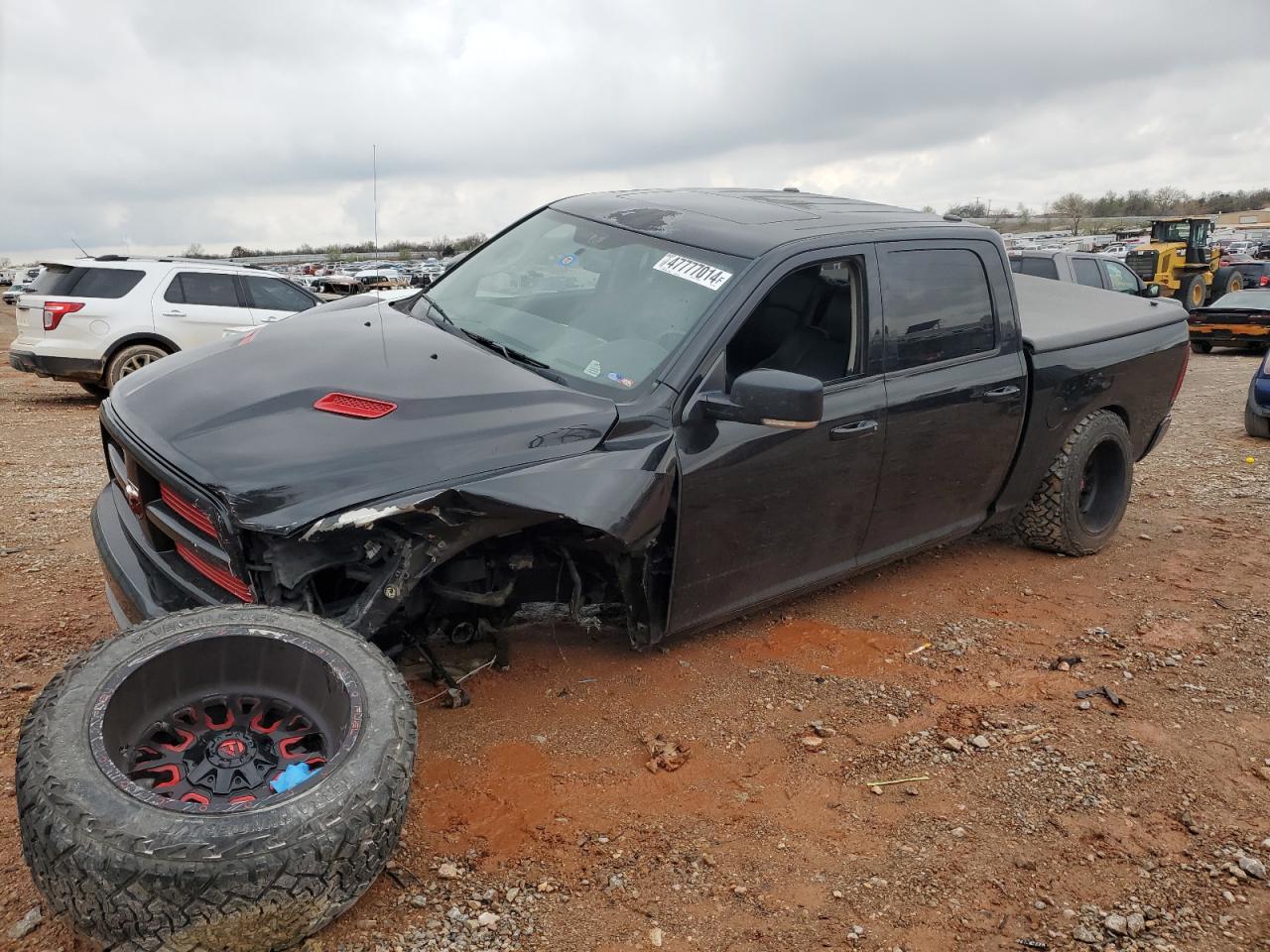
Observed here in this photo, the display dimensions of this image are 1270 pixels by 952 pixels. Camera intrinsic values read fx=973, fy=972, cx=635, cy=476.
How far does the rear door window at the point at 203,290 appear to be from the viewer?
11039 mm

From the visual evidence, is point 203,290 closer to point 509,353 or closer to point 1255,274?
point 509,353

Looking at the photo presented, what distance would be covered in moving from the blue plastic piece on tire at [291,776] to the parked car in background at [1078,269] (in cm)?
1343

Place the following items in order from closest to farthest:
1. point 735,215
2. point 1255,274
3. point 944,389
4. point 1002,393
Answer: point 735,215
point 944,389
point 1002,393
point 1255,274

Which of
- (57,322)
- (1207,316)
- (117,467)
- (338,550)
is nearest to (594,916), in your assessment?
(338,550)

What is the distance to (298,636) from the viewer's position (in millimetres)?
2623

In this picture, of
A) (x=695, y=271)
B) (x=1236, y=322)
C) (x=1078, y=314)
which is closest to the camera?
(x=695, y=271)

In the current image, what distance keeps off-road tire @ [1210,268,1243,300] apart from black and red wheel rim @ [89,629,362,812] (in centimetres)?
2766

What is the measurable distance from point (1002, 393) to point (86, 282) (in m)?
9.94

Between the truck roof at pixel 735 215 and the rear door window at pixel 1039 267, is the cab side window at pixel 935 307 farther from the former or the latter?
the rear door window at pixel 1039 267

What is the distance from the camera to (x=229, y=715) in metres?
2.65

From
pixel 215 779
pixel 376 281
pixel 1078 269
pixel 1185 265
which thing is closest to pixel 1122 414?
pixel 215 779

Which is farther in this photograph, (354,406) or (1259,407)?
(1259,407)

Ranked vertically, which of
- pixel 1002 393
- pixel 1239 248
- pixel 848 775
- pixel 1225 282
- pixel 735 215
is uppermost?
pixel 735 215

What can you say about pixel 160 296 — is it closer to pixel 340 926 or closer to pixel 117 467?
pixel 117 467
